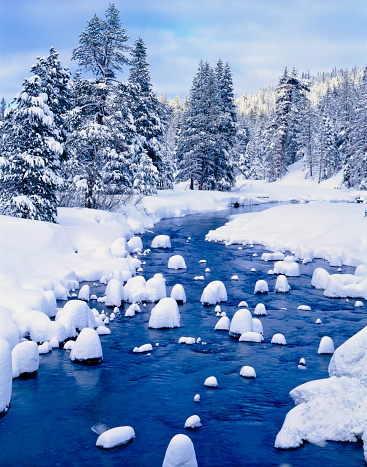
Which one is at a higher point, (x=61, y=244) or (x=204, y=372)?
(x=61, y=244)

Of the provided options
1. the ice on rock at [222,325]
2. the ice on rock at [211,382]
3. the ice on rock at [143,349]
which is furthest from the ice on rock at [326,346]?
the ice on rock at [143,349]

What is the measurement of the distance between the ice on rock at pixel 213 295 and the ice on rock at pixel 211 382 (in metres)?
4.51

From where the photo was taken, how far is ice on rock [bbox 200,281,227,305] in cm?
1182

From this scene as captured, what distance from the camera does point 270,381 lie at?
24.5 feet

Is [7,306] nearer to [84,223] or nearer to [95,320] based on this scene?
[95,320]

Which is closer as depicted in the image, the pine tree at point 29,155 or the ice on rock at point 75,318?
the ice on rock at point 75,318

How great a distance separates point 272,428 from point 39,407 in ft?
11.5

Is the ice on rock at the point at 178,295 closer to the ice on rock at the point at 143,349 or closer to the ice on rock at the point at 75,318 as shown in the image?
the ice on rock at the point at 75,318

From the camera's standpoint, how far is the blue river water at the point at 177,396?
5.56 meters

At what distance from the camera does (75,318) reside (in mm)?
9430

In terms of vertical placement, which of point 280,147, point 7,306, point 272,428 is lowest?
point 272,428

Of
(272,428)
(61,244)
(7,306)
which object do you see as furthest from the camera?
(61,244)

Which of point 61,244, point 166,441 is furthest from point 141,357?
point 61,244

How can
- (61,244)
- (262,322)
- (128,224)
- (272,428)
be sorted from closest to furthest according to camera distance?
(272,428)
(262,322)
(61,244)
(128,224)
